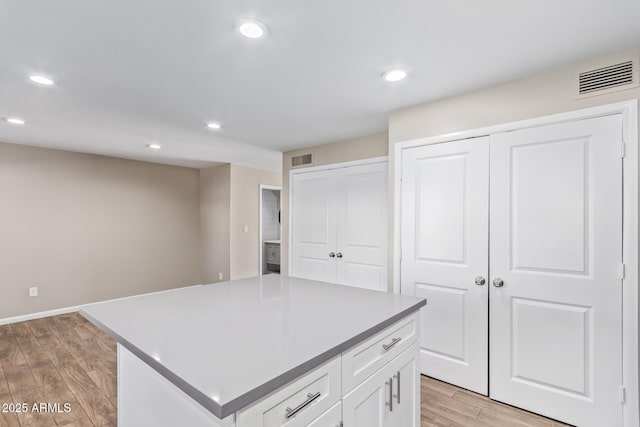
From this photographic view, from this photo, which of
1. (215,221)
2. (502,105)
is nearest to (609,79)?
(502,105)

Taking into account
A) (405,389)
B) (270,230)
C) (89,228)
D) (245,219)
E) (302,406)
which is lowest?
(405,389)

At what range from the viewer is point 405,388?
1.58 meters

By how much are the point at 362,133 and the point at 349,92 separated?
116cm

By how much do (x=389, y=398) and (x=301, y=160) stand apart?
3.29 meters

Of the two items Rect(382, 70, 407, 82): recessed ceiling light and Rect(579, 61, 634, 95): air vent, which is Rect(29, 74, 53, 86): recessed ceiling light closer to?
Rect(382, 70, 407, 82): recessed ceiling light

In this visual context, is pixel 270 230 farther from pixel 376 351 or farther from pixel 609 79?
pixel 609 79

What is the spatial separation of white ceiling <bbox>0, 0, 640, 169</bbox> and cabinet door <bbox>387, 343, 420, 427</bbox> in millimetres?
1686

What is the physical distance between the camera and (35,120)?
3.02 metres

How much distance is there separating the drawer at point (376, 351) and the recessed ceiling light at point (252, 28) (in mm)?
1567

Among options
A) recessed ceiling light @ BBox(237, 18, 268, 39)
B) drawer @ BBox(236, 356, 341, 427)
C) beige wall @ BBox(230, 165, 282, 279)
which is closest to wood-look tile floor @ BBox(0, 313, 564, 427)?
drawer @ BBox(236, 356, 341, 427)

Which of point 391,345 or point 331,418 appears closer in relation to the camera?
point 331,418

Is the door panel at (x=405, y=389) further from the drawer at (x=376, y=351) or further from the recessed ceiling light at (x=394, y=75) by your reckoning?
the recessed ceiling light at (x=394, y=75)

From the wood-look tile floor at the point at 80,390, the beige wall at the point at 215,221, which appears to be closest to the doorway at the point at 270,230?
the beige wall at the point at 215,221

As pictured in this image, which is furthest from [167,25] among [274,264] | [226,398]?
[274,264]
